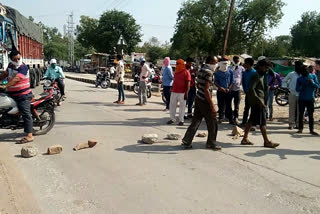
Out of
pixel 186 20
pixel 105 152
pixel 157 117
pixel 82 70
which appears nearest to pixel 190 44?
pixel 186 20

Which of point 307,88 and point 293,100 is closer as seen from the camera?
point 307,88

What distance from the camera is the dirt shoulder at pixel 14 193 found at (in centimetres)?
370

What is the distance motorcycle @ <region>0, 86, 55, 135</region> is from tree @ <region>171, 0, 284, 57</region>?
35.8 m

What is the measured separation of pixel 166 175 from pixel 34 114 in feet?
11.3

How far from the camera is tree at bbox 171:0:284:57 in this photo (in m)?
41.0

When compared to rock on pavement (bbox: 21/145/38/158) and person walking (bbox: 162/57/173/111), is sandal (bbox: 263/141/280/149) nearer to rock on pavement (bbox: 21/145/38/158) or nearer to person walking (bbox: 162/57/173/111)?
rock on pavement (bbox: 21/145/38/158)

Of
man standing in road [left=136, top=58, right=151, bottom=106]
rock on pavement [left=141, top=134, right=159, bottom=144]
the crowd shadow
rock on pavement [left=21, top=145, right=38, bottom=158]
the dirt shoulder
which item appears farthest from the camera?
man standing in road [left=136, top=58, right=151, bottom=106]

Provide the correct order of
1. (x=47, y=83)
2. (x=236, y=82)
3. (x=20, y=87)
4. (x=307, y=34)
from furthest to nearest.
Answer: (x=307, y=34) < (x=47, y=83) < (x=236, y=82) < (x=20, y=87)

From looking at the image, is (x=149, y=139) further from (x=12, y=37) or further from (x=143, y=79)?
(x=12, y=37)

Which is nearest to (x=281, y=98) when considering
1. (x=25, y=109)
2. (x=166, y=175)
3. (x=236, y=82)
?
(x=236, y=82)

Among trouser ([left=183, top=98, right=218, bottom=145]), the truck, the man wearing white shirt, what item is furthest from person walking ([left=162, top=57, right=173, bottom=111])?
the truck

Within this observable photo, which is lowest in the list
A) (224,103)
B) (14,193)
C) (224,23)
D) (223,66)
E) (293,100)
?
(14,193)

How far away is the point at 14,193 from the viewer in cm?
411

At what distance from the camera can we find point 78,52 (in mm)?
93375
